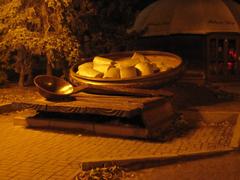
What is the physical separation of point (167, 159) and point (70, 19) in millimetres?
7397

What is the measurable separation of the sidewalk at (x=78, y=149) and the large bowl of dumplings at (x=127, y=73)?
4.84 feet

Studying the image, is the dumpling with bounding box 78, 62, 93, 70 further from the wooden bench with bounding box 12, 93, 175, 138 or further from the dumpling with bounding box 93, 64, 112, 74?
the wooden bench with bounding box 12, 93, 175, 138

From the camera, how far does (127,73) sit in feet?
33.8

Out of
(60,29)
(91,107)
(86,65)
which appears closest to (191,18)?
(60,29)

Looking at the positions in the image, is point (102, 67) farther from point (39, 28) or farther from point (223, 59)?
point (223, 59)

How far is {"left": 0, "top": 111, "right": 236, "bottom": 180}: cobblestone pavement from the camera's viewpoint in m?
6.95

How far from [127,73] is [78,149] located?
282 cm

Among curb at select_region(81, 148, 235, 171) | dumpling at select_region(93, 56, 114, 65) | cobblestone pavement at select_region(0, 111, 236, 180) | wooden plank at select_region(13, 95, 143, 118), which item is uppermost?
dumpling at select_region(93, 56, 114, 65)

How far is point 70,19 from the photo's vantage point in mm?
13531

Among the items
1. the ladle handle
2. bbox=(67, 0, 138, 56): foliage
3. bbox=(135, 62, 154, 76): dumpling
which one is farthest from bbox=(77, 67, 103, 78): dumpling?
bbox=(67, 0, 138, 56): foliage

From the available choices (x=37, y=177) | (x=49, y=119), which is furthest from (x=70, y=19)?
(x=37, y=177)

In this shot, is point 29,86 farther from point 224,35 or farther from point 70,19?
point 224,35

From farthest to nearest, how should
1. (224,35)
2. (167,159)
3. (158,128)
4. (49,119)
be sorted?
(224,35)
(49,119)
(158,128)
(167,159)

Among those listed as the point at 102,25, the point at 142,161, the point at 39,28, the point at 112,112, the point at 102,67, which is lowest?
the point at 142,161
